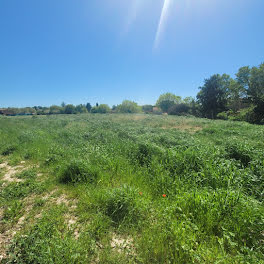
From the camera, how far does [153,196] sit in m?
3.30

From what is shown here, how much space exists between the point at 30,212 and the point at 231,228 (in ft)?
13.9

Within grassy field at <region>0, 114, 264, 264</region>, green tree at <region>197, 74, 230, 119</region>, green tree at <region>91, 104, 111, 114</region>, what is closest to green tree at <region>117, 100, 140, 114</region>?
green tree at <region>91, 104, 111, 114</region>

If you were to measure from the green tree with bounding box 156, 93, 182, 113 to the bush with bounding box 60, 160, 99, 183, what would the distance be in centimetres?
7222

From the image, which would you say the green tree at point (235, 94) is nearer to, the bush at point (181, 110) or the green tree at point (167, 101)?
the bush at point (181, 110)

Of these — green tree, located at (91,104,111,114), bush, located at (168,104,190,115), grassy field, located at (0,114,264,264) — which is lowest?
grassy field, located at (0,114,264,264)

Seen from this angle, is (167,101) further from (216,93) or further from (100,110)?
(100,110)

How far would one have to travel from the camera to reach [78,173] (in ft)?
13.7

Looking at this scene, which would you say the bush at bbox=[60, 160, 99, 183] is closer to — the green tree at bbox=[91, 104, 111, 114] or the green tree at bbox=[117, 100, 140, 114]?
the green tree at bbox=[91, 104, 111, 114]

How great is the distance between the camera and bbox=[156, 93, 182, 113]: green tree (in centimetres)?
7243

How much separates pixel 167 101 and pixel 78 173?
75646 millimetres

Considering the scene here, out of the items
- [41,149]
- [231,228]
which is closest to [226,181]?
[231,228]

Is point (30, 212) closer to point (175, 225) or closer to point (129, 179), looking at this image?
point (129, 179)

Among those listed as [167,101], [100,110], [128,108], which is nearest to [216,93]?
[167,101]

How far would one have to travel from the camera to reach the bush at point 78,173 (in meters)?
3.95
